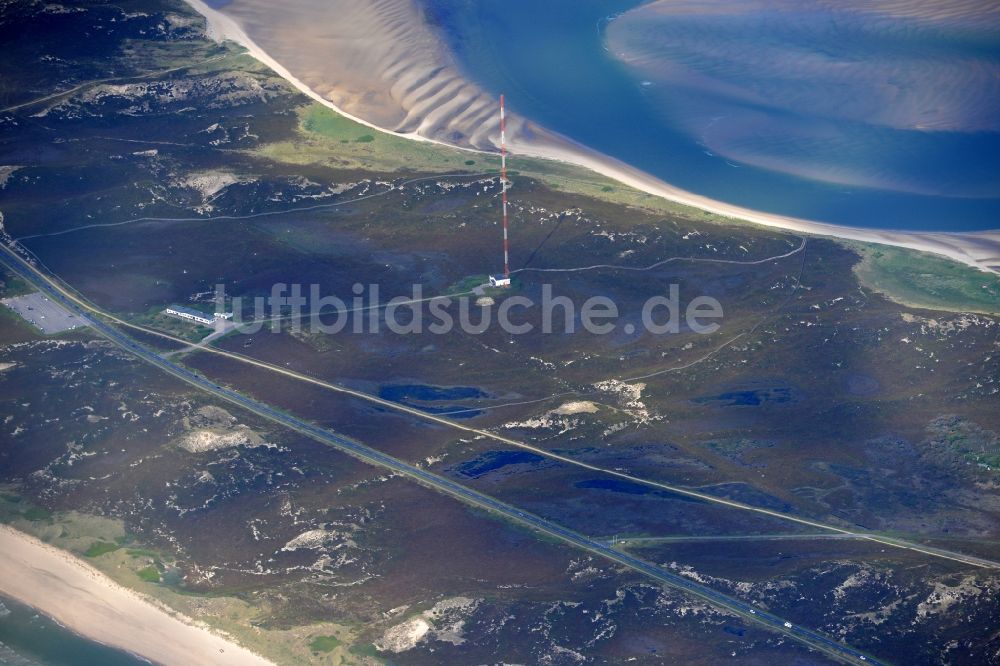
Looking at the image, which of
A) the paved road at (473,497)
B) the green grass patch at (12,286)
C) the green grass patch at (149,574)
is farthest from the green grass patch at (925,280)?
the green grass patch at (12,286)

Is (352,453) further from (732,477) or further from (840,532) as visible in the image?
(840,532)

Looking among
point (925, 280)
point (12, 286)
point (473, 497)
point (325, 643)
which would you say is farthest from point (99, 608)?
point (925, 280)

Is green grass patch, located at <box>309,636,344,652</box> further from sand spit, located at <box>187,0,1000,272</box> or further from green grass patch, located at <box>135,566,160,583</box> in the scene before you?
sand spit, located at <box>187,0,1000,272</box>

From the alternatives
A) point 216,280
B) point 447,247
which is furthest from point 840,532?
point 216,280

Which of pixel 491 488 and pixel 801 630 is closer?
pixel 801 630

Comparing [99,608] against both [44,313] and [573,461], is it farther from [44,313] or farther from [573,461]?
[44,313]

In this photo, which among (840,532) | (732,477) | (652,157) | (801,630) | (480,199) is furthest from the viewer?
(652,157)

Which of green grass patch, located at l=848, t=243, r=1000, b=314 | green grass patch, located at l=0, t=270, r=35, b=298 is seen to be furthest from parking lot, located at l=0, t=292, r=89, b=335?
green grass patch, located at l=848, t=243, r=1000, b=314
